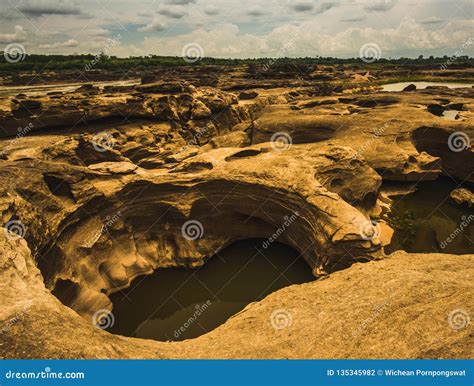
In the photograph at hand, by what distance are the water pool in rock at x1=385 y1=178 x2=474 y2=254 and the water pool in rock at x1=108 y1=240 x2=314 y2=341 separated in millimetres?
5291

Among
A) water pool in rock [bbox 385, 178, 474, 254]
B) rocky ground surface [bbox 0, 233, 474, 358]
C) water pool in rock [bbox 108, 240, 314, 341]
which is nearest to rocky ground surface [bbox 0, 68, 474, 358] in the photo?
rocky ground surface [bbox 0, 233, 474, 358]

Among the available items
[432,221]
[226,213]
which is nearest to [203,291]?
[226,213]

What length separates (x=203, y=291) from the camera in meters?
14.4

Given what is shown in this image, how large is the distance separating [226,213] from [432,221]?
37.0ft

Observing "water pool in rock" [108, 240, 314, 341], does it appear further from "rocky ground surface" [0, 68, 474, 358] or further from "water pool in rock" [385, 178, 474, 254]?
"water pool in rock" [385, 178, 474, 254]

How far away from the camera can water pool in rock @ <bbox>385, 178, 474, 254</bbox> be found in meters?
16.2

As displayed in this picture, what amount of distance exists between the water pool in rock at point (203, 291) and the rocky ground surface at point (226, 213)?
52 cm

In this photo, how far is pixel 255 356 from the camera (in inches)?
280

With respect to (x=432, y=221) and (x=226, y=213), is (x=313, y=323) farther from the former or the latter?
(x=432, y=221)

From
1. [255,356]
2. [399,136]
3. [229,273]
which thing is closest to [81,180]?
[229,273]

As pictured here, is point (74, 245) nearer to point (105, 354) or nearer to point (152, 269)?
point (152, 269)

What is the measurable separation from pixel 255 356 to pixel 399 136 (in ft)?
62.7

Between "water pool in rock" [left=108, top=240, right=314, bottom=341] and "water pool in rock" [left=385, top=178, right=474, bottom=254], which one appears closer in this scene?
"water pool in rock" [left=108, top=240, right=314, bottom=341]

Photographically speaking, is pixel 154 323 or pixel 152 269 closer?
pixel 154 323
